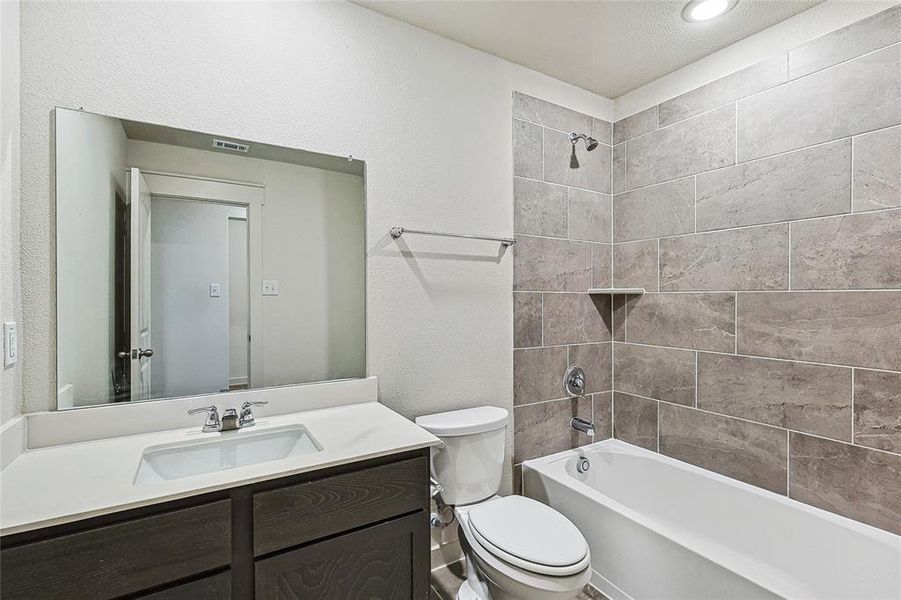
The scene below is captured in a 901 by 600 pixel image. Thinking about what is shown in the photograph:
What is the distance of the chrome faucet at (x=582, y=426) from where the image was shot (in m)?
2.31

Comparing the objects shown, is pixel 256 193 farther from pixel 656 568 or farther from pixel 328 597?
pixel 656 568

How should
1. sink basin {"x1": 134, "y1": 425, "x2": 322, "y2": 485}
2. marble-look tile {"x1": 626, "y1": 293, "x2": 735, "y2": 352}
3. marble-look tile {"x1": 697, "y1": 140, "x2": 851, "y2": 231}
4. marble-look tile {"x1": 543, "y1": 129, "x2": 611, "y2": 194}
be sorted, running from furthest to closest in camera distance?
marble-look tile {"x1": 543, "y1": 129, "x2": 611, "y2": 194} → marble-look tile {"x1": 626, "y1": 293, "x2": 735, "y2": 352} → marble-look tile {"x1": 697, "y1": 140, "x2": 851, "y2": 231} → sink basin {"x1": 134, "y1": 425, "x2": 322, "y2": 485}

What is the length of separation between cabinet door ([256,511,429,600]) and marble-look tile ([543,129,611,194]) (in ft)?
6.09

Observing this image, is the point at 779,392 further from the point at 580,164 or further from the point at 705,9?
the point at 705,9

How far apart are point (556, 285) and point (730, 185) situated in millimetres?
938

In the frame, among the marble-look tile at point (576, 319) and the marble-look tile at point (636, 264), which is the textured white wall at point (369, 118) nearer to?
the marble-look tile at point (576, 319)

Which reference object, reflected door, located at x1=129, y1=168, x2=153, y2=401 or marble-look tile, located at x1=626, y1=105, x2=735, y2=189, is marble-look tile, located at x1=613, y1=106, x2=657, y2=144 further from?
reflected door, located at x1=129, y1=168, x2=153, y2=401

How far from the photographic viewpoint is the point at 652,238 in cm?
240

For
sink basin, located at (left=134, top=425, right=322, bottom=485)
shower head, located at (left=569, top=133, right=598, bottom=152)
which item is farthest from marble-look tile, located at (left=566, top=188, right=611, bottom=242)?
sink basin, located at (left=134, top=425, right=322, bottom=485)

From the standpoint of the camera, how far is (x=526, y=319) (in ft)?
7.43

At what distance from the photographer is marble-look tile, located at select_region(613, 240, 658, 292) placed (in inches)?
94.8

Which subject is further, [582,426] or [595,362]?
[595,362]

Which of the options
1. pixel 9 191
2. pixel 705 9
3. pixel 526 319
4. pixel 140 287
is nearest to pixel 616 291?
pixel 526 319

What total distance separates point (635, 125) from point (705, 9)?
73 centimetres
